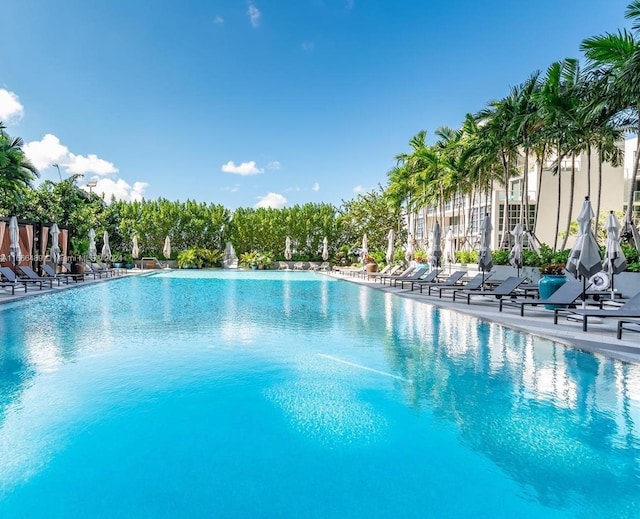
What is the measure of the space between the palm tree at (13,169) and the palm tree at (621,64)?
83.5 ft

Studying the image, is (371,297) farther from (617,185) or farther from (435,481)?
(617,185)

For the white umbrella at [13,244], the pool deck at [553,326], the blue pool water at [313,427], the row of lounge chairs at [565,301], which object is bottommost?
the blue pool water at [313,427]

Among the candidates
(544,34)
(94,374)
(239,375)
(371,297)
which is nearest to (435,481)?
(239,375)

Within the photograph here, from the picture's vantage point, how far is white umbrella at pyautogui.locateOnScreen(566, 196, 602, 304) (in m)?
9.46

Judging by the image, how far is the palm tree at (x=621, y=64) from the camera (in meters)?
12.6

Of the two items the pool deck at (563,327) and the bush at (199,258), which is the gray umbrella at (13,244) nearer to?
the pool deck at (563,327)

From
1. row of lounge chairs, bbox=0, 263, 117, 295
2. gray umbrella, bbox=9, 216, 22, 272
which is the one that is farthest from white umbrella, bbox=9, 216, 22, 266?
row of lounge chairs, bbox=0, 263, 117, 295

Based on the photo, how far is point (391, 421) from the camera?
4281 millimetres

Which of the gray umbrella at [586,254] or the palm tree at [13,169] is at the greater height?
the palm tree at [13,169]

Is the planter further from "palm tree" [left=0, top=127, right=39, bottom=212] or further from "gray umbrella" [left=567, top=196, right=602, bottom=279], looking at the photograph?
"palm tree" [left=0, top=127, right=39, bottom=212]

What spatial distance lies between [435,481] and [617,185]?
123ft

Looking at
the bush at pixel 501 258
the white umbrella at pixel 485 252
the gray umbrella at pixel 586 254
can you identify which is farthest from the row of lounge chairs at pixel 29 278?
the bush at pixel 501 258

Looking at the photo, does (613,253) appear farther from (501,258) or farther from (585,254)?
(501,258)

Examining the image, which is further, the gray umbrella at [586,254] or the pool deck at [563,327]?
the gray umbrella at [586,254]
